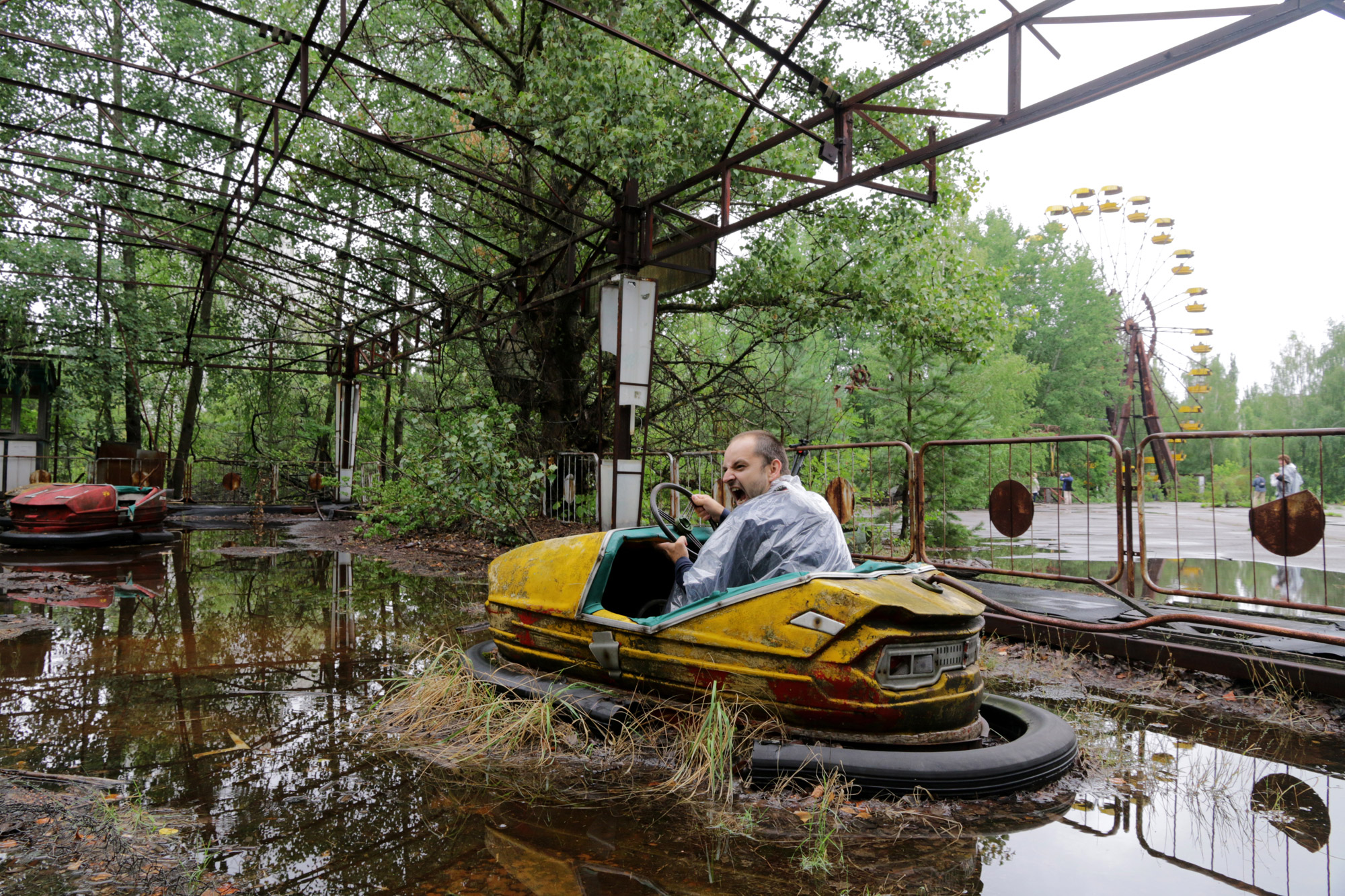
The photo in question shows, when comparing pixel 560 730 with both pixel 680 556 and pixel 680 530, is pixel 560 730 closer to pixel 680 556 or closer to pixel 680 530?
pixel 680 556

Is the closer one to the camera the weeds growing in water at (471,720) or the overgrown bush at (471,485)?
the weeds growing in water at (471,720)

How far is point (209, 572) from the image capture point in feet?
24.8

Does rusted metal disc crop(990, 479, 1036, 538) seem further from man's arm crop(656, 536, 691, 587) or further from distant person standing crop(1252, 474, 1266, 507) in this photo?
man's arm crop(656, 536, 691, 587)

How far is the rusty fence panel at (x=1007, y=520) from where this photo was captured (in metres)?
5.27

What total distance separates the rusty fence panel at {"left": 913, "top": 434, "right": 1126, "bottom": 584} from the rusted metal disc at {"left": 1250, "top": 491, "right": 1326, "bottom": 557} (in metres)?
0.68

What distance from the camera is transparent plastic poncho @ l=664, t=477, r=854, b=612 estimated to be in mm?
2742

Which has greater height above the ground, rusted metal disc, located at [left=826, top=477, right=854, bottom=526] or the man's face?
the man's face

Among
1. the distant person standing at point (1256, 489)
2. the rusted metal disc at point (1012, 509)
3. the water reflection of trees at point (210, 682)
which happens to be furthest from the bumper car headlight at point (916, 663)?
the rusted metal disc at point (1012, 509)

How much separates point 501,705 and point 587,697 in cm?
35

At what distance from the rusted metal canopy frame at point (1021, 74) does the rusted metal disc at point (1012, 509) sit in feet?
7.48

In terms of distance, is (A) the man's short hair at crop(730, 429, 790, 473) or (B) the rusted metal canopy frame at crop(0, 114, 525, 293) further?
(B) the rusted metal canopy frame at crop(0, 114, 525, 293)

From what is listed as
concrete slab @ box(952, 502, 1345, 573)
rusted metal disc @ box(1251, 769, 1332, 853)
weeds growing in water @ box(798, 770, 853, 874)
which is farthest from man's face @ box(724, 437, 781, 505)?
concrete slab @ box(952, 502, 1345, 573)

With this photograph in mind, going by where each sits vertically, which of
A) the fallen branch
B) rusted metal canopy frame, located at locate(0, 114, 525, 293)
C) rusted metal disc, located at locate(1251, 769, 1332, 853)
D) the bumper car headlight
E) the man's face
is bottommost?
rusted metal disc, located at locate(1251, 769, 1332, 853)

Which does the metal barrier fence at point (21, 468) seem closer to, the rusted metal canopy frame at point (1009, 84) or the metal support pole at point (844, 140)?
the rusted metal canopy frame at point (1009, 84)
